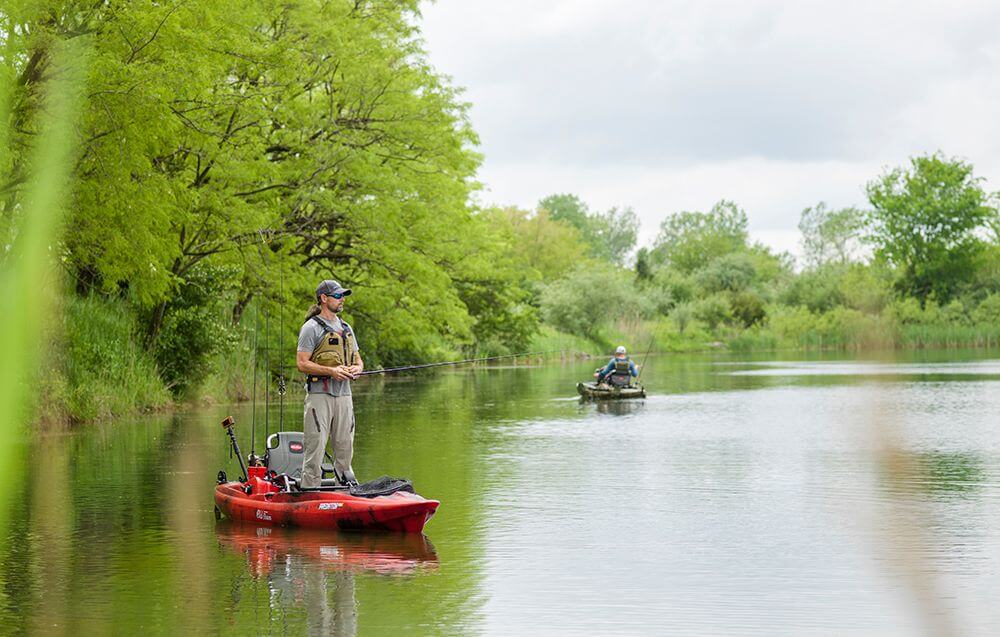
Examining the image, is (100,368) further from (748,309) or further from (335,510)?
(748,309)

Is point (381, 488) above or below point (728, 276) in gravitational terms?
below

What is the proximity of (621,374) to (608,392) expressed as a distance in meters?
0.67

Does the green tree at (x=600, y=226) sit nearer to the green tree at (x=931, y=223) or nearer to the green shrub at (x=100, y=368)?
the green tree at (x=931, y=223)

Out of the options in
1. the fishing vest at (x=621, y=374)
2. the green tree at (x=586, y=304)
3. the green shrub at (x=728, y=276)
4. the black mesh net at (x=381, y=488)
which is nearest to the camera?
the black mesh net at (x=381, y=488)

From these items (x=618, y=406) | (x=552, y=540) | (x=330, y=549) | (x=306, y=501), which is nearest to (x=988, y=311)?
(x=618, y=406)

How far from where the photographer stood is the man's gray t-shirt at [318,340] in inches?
481

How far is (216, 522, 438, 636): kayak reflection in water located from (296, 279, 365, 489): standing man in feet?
2.31

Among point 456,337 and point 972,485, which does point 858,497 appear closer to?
point 972,485

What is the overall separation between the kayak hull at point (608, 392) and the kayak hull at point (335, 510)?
20.0m

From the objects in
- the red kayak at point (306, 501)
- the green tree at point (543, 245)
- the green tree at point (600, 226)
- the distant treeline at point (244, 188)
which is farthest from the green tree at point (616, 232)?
the red kayak at point (306, 501)

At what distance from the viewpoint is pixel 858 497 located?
14.6 m

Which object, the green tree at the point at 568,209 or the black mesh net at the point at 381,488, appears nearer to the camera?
the black mesh net at the point at 381,488

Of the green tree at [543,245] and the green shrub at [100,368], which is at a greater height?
the green tree at [543,245]

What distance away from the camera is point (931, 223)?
99.7 m
